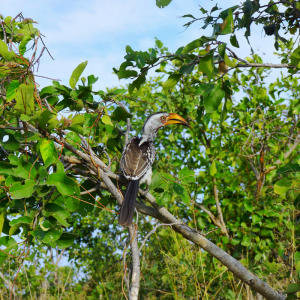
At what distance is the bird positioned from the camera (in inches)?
87.0

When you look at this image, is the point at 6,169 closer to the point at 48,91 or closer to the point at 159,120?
the point at 48,91

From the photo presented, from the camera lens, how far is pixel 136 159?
2.93 meters

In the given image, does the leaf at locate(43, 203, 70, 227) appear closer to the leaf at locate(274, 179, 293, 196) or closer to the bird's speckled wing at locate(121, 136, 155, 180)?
the bird's speckled wing at locate(121, 136, 155, 180)

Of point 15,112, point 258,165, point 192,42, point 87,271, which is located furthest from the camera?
point 87,271

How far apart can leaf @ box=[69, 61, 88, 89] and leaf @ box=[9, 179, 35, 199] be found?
2.83 ft

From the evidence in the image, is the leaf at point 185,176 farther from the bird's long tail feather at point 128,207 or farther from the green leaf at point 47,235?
the green leaf at point 47,235

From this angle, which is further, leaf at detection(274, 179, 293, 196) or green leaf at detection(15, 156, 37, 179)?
leaf at detection(274, 179, 293, 196)

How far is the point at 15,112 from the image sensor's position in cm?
178

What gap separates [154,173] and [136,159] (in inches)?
19.5

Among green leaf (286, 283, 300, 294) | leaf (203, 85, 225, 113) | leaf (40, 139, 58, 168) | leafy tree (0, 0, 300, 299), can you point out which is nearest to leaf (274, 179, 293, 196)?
leafy tree (0, 0, 300, 299)

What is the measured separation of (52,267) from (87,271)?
2.38 feet

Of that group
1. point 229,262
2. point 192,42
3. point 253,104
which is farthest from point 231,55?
point 253,104

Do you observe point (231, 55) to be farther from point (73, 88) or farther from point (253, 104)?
point (253, 104)

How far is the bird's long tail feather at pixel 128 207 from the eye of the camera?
2.12 meters
